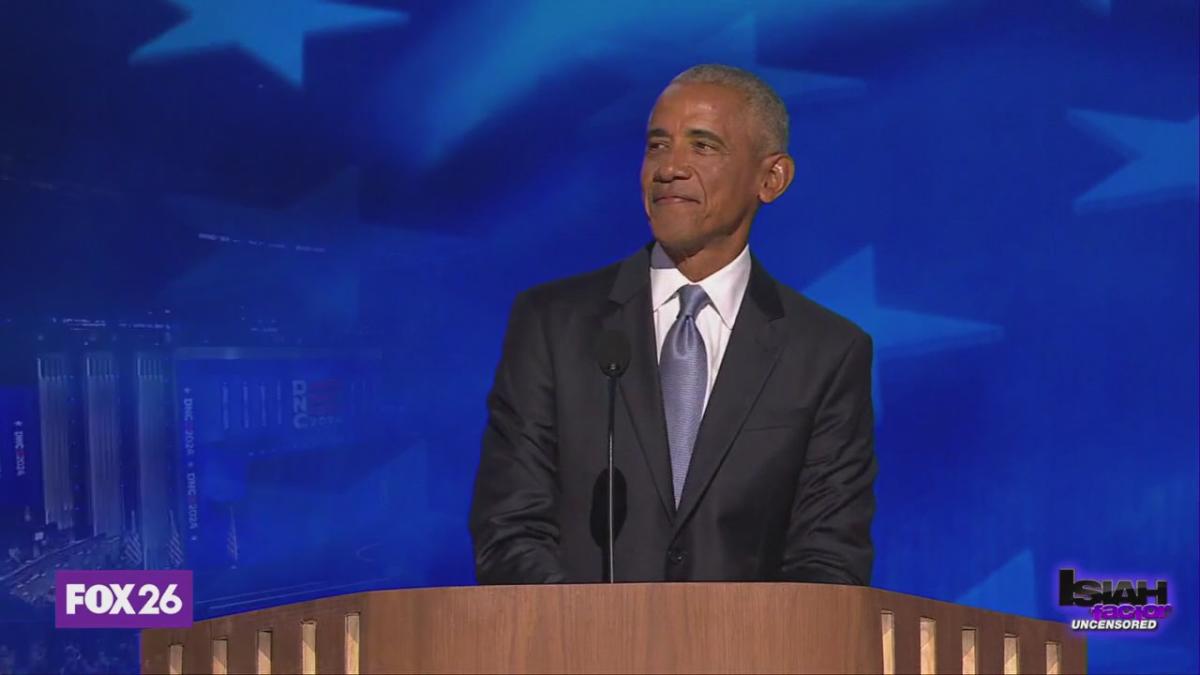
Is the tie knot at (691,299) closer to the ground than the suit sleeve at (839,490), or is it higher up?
higher up

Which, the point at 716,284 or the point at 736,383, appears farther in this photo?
the point at 716,284

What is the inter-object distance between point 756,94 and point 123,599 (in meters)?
2.03

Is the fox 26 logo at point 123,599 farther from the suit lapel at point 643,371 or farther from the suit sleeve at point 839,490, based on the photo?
the suit sleeve at point 839,490

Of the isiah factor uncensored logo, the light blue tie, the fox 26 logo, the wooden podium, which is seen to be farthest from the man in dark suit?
the fox 26 logo

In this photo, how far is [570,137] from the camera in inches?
152

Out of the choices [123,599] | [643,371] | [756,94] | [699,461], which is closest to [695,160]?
[756,94]

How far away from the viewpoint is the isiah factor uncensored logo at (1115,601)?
145 inches

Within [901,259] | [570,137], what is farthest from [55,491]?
[901,259]

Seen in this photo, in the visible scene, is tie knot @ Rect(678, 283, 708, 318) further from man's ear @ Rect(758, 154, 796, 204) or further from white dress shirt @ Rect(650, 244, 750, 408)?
man's ear @ Rect(758, 154, 796, 204)

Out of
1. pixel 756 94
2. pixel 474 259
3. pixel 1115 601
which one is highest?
pixel 756 94

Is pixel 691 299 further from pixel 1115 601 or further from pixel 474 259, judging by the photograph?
pixel 1115 601

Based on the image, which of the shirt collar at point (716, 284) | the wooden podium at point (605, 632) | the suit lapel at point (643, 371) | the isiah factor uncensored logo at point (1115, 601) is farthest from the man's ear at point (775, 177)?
the isiah factor uncensored logo at point (1115, 601)

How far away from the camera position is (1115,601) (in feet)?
12.1

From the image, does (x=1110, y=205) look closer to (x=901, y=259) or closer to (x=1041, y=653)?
(x=901, y=259)
